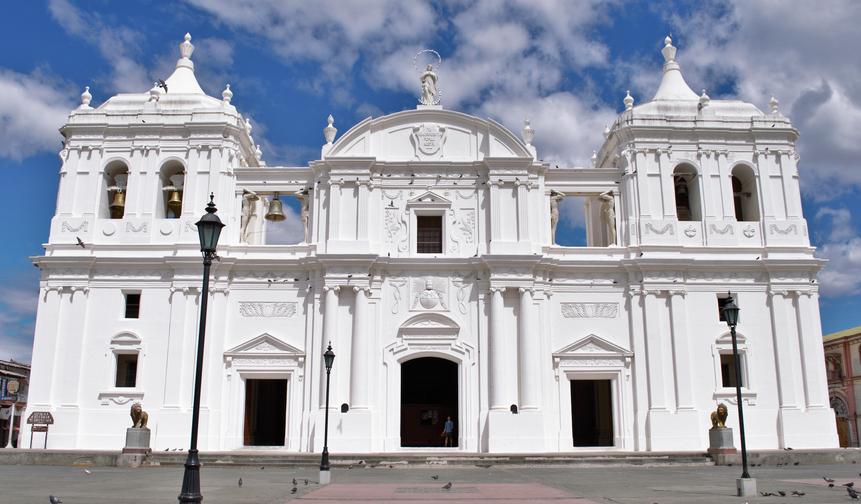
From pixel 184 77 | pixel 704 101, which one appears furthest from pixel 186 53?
pixel 704 101

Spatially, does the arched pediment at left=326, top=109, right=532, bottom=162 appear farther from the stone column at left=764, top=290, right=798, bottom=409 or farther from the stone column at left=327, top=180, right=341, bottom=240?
the stone column at left=764, top=290, right=798, bottom=409

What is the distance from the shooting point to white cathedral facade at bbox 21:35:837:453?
2967 centimetres

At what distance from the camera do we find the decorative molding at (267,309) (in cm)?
3098

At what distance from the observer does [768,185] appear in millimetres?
32531

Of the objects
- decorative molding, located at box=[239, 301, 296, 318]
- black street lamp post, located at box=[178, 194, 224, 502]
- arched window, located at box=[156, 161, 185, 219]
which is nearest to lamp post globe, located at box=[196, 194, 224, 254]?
black street lamp post, located at box=[178, 194, 224, 502]

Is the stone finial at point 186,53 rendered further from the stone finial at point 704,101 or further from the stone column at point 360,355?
the stone finial at point 704,101

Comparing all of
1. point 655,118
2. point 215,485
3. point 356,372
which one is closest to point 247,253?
point 356,372

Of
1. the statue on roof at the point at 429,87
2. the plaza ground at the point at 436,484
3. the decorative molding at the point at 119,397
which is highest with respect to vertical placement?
the statue on roof at the point at 429,87

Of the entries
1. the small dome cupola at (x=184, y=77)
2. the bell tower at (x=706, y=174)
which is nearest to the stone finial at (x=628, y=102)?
the bell tower at (x=706, y=174)

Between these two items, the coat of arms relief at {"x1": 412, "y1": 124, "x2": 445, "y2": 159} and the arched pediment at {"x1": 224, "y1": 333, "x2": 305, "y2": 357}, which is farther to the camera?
the coat of arms relief at {"x1": 412, "y1": 124, "x2": 445, "y2": 159}

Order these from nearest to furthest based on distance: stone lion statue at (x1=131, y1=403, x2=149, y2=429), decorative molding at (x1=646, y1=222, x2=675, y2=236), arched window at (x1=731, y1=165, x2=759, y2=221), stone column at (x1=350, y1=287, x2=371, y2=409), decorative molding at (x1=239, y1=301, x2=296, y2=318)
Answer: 1. stone lion statue at (x1=131, y1=403, x2=149, y2=429)
2. stone column at (x1=350, y1=287, x2=371, y2=409)
3. decorative molding at (x1=239, y1=301, x2=296, y2=318)
4. decorative molding at (x1=646, y1=222, x2=675, y2=236)
5. arched window at (x1=731, y1=165, x2=759, y2=221)

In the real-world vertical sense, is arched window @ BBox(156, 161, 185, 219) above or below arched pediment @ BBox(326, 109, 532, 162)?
below

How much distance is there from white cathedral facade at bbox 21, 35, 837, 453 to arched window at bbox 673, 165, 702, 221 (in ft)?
0.50

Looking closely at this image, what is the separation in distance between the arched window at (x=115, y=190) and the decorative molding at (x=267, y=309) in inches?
259
